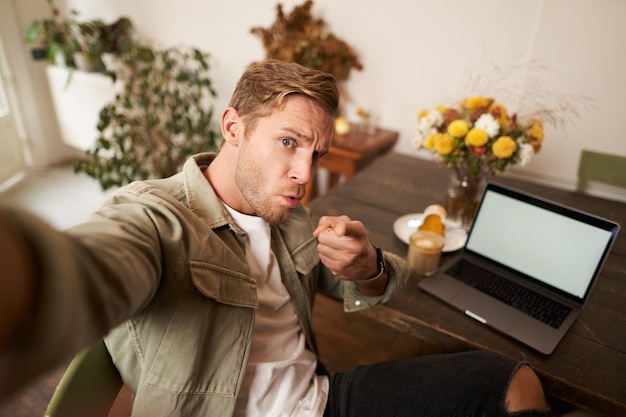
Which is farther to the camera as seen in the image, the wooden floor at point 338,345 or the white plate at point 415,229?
the wooden floor at point 338,345

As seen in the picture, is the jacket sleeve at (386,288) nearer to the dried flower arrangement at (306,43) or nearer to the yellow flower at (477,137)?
the yellow flower at (477,137)

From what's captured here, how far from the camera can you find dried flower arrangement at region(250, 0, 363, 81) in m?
2.45

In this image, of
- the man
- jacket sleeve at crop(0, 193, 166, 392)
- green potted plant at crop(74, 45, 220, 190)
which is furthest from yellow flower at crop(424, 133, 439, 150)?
green potted plant at crop(74, 45, 220, 190)

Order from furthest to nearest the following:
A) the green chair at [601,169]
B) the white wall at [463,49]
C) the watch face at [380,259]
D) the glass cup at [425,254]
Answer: the white wall at [463,49], the green chair at [601,169], the glass cup at [425,254], the watch face at [380,259]

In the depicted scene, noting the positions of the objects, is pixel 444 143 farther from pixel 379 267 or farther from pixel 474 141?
pixel 379 267

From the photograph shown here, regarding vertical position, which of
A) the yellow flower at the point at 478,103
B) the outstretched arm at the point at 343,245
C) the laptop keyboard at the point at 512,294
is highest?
the yellow flower at the point at 478,103

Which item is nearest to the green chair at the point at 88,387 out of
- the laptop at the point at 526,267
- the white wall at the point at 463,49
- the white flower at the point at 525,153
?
the laptop at the point at 526,267

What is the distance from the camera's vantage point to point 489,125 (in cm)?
132

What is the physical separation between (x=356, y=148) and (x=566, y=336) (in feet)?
4.81

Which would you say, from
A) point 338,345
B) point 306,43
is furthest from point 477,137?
point 306,43

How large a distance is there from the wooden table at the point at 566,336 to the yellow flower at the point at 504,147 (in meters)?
0.40

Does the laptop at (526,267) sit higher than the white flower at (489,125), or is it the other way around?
the white flower at (489,125)

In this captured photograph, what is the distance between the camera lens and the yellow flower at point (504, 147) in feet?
4.29

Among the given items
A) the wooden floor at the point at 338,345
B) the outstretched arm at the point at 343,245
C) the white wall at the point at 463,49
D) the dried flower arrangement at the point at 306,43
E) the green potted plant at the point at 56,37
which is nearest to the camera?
the outstretched arm at the point at 343,245
